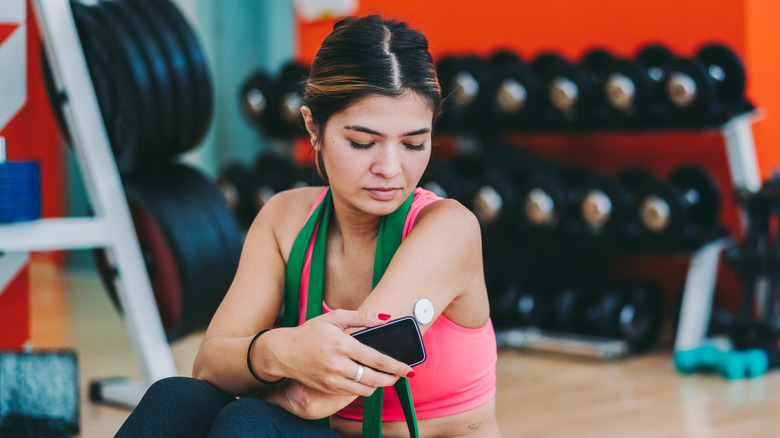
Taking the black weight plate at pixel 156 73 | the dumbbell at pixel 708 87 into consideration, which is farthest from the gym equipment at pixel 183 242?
the dumbbell at pixel 708 87

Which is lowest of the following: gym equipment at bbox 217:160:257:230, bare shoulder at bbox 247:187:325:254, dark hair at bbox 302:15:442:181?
gym equipment at bbox 217:160:257:230

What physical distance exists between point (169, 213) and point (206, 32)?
9.96 feet

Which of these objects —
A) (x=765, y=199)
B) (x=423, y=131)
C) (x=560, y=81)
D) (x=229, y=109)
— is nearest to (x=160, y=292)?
(x=423, y=131)

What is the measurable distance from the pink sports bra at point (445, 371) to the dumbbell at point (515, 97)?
83.6 inches

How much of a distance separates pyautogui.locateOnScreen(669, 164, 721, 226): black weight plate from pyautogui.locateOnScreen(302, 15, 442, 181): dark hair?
212cm

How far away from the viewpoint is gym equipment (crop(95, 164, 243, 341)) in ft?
7.45

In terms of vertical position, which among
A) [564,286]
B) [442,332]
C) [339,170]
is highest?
[339,170]

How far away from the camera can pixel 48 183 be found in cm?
498

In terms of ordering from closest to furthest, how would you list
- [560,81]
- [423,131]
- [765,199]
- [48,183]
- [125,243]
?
1. [423,131]
2. [125,243]
3. [765,199]
4. [560,81]
5. [48,183]

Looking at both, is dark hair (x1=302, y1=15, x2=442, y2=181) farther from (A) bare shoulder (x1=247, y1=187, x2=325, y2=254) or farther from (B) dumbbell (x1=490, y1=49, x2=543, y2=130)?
(B) dumbbell (x1=490, y1=49, x2=543, y2=130)

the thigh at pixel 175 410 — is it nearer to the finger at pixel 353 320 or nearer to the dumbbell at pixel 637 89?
the finger at pixel 353 320

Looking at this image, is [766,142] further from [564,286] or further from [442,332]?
[442,332]

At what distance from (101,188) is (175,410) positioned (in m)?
1.20

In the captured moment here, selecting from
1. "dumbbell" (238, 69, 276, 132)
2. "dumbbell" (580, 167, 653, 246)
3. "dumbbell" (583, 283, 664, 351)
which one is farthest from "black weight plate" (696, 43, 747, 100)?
"dumbbell" (238, 69, 276, 132)
